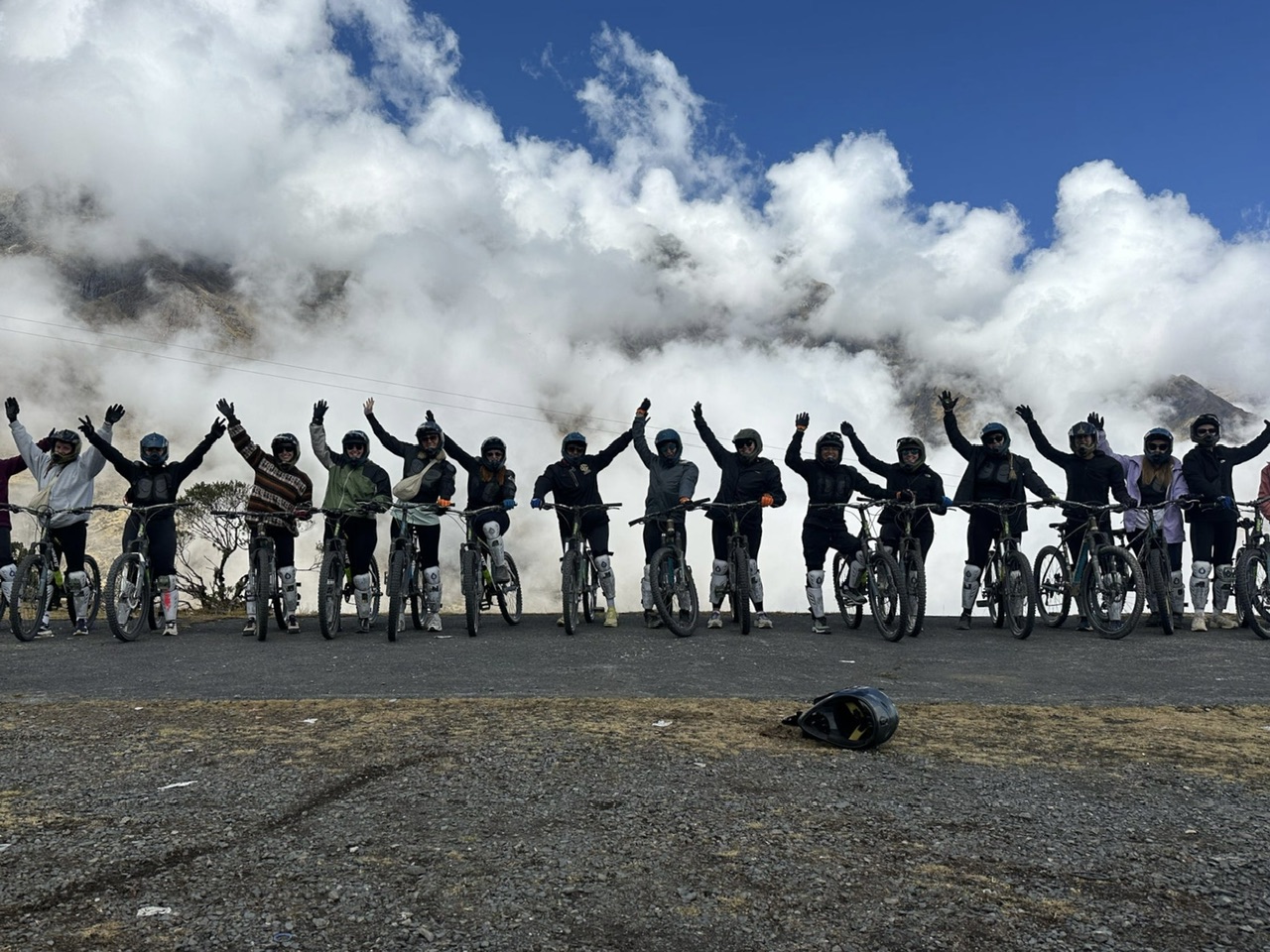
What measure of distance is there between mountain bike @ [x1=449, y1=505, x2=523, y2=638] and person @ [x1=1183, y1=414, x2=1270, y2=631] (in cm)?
729

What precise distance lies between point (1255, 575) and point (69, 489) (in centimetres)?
1336

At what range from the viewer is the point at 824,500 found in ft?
37.6

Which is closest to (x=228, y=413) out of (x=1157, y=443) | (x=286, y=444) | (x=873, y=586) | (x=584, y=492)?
(x=286, y=444)

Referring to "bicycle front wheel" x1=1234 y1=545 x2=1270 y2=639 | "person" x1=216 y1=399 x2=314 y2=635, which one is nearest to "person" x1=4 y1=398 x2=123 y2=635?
"person" x1=216 y1=399 x2=314 y2=635

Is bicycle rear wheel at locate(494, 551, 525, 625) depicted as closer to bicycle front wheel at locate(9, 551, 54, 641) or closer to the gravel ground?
bicycle front wheel at locate(9, 551, 54, 641)

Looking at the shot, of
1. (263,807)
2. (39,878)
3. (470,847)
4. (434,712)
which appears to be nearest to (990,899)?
(470,847)

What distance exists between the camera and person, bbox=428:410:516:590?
1117 cm

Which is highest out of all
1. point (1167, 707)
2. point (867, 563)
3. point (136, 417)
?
point (136, 417)

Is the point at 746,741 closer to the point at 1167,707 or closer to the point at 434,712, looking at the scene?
the point at 434,712

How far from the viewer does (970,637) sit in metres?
10.5

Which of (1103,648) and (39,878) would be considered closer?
(39,878)

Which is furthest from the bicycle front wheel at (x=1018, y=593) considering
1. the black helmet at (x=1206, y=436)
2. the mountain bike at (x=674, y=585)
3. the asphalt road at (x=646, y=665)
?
the mountain bike at (x=674, y=585)

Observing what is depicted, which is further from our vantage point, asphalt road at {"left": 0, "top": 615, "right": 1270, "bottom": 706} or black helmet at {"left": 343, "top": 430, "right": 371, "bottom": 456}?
black helmet at {"left": 343, "top": 430, "right": 371, "bottom": 456}

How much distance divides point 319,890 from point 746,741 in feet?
8.27
